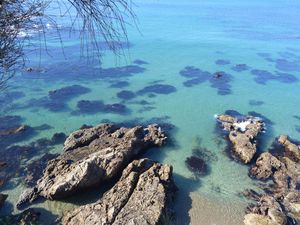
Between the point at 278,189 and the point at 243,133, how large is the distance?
223 inches

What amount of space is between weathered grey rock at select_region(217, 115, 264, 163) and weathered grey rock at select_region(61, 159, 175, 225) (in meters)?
5.86

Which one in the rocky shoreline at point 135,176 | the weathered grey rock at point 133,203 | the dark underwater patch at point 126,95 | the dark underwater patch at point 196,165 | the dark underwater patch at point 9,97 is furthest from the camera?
the dark underwater patch at point 126,95

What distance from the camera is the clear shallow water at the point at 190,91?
61.1ft

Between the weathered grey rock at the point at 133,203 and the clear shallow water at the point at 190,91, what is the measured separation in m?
1.47

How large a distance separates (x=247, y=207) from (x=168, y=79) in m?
20.0

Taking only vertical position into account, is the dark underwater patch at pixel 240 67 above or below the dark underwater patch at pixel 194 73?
below

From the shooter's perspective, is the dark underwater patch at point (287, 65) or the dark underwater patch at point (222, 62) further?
the dark underwater patch at point (222, 62)

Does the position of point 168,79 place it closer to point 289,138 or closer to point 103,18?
point 289,138

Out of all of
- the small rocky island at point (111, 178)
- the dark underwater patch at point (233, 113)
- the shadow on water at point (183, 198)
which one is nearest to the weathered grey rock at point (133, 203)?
the small rocky island at point (111, 178)

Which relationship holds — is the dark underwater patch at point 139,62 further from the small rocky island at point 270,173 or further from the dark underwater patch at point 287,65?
the small rocky island at point 270,173

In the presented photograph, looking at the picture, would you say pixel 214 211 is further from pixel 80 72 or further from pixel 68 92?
pixel 80 72

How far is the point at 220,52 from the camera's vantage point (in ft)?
148

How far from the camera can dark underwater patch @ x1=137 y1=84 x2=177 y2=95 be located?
3130 centimetres

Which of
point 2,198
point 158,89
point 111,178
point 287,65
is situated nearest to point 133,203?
point 111,178
